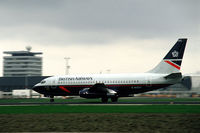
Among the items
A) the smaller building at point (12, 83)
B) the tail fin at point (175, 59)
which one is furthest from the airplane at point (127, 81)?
the smaller building at point (12, 83)

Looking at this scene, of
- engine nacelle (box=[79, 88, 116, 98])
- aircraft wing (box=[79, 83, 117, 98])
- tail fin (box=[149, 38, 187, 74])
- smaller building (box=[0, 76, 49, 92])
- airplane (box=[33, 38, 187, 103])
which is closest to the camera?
airplane (box=[33, 38, 187, 103])

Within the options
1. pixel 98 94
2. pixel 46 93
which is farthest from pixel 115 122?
pixel 46 93

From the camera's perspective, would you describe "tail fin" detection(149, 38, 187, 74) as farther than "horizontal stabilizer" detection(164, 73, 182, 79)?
Yes

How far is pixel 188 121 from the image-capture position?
77.9 ft

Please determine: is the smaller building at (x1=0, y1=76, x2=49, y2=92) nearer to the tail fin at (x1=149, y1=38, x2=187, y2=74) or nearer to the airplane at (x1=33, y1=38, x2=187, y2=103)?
the airplane at (x1=33, y1=38, x2=187, y2=103)

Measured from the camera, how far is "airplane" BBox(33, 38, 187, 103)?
49219 mm

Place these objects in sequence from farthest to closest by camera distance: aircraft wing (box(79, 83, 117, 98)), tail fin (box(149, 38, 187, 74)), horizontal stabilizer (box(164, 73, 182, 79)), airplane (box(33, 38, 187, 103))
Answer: tail fin (box(149, 38, 187, 74))
aircraft wing (box(79, 83, 117, 98))
airplane (box(33, 38, 187, 103))
horizontal stabilizer (box(164, 73, 182, 79))

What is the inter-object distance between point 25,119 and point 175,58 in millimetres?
30162

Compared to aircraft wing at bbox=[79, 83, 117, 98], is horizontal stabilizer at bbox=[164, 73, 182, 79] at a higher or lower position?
higher

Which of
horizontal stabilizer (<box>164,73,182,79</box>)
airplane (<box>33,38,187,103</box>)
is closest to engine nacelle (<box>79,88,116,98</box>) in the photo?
airplane (<box>33,38,187,103</box>)

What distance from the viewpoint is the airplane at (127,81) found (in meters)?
49.2

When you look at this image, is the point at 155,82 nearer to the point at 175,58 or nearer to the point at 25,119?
the point at 175,58

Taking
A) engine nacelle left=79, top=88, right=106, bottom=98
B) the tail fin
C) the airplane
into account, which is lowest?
engine nacelle left=79, top=88, right=106, bottom=98

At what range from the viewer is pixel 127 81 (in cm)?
4997
